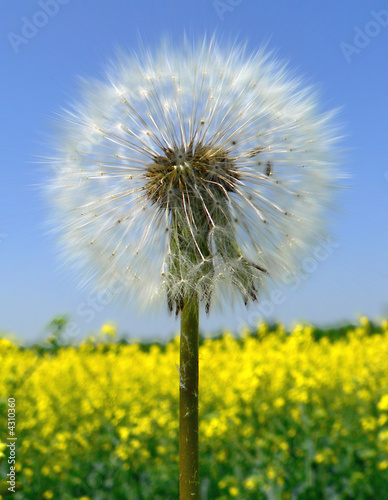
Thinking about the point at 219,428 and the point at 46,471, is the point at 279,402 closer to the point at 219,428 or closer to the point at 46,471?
the point at 219,428

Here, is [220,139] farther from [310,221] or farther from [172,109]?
[310,221]

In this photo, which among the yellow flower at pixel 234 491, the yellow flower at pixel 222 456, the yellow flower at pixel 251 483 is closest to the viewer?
the yellow flower at pixel 251 483

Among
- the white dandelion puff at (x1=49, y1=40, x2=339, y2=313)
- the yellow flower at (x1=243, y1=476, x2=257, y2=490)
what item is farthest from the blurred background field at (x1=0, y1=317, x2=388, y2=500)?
the white dandelion puff at (x1=49, y1=40, x2=339, y2=313)

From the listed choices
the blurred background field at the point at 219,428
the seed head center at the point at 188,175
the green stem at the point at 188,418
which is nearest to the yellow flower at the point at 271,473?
the blurred background field at the point at 219,428

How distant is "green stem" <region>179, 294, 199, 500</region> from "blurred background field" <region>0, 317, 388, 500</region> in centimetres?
169

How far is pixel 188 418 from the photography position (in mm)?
1574

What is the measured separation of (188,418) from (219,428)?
237 centimetres

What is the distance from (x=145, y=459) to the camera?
165 inches

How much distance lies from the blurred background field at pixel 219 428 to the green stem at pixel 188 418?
5.53 feet

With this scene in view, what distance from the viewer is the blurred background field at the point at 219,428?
151 inches

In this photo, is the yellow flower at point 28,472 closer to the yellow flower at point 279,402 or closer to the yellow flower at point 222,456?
the yellow flower at point 222,456

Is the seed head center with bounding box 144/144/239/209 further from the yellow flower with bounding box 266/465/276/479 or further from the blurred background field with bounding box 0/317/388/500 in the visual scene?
the yellow flower with bounding box 266/465/276/479

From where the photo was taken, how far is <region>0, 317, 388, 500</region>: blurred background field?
3.84 m

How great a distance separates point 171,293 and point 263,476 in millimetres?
2450
